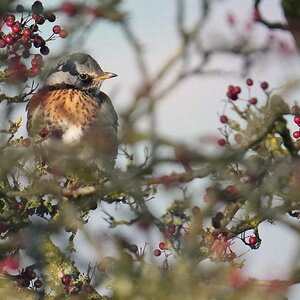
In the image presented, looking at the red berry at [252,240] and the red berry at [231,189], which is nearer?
the red berry at [231,189]

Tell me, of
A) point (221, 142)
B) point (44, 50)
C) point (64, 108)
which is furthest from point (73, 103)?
point (221, 142)

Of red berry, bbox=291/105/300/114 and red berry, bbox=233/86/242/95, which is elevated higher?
red berry, bbox=291/105/300/114

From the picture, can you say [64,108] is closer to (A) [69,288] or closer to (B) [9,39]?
(A) [69,288]

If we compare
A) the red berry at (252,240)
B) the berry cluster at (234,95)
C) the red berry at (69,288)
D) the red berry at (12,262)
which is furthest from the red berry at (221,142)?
the red berry at (69,288)

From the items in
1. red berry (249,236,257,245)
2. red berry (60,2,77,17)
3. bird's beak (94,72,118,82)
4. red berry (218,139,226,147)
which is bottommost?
bird's beak (94,72,118,82)

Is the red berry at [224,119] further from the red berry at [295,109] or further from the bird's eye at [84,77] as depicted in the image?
the bird's eye at [84,77]

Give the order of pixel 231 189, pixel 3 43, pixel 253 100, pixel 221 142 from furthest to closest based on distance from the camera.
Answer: pixel 3 43
pixel 253 100
pixel 221 142
pixel 231 189

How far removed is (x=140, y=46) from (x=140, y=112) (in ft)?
1.01

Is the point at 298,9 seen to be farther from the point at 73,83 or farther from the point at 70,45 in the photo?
the point at 73,83

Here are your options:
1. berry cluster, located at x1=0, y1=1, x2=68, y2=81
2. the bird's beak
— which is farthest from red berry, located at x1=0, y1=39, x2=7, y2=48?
the bird's beak

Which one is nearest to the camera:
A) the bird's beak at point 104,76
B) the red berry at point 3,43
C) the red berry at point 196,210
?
the red berry at point 196,210

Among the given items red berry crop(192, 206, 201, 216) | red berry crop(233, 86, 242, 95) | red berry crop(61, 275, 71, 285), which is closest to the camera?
red berry crop(192, 206, 201, 216)

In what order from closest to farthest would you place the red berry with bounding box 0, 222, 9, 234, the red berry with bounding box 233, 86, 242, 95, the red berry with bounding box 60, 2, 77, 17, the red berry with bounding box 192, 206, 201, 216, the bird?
1. the red berry with bounding box 192, 206, 201, 216
2. the red berry with bounding box 60, 2, 77, 17
3. the red berry with bounding box 0, 222, 9, 234
4. the red berry with bounding box 233, 86, 242, 95
5. the bird

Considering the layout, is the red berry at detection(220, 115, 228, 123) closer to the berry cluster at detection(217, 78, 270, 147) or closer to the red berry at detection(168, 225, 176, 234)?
the berry cluster at detection(217, 78, 270, 147)
